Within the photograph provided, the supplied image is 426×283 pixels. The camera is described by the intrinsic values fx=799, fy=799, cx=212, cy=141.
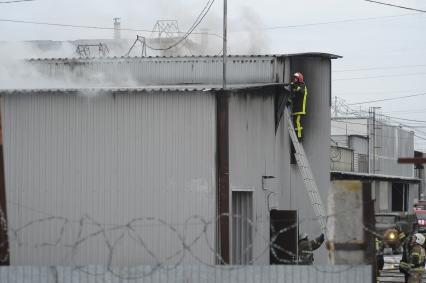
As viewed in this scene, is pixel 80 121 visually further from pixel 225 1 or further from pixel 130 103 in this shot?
pixel 225 1

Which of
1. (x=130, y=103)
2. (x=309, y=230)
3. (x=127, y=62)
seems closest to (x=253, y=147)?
(x=130, y=103)

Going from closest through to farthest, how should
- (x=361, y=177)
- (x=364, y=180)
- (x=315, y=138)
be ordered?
(x=315, y=138) → (x=361, y=177) → (x=364, y=180)

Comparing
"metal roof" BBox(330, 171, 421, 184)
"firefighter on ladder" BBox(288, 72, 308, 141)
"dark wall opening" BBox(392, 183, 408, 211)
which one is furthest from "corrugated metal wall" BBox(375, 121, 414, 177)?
"firefighter on ladder" BBox(288, 72, 308, 141)

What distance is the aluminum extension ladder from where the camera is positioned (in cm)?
1898

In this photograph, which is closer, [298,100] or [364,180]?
[298,100]

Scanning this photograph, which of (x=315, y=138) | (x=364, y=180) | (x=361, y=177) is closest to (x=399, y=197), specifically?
(x=364, y=180)

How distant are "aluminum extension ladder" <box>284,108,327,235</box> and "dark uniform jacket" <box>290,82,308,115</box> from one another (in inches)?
15.9

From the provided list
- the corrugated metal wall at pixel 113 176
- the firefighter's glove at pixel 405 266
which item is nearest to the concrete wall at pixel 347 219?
the firefighter's glove at pixel 405 266

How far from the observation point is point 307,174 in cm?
2014

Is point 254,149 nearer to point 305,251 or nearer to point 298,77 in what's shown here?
point 305,251

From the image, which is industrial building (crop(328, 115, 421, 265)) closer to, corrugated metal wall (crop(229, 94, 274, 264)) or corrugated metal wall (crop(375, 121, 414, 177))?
corrugated metal wall (crop(375, 121, 414, 177))

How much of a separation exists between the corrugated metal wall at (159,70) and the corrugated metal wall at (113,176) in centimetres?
625

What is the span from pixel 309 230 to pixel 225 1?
6932 millimetres

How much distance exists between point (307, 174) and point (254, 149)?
8.57ft
